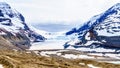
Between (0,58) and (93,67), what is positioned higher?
(0,58)

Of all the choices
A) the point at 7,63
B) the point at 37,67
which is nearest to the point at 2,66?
the point at 7,63

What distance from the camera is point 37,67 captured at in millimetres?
76625

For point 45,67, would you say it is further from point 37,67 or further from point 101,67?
point 101,67

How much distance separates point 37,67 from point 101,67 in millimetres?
41124

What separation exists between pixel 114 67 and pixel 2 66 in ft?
195

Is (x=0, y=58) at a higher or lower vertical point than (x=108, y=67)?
higher

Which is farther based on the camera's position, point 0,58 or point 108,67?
point 108,67

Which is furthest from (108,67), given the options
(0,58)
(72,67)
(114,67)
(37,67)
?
(0,58)

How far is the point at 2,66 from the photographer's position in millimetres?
64688

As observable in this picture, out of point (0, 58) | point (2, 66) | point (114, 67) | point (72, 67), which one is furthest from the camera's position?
point (114, 67)

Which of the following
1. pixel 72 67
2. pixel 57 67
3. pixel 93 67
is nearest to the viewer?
pixel 57 67

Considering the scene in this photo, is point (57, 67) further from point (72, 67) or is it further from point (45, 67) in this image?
point (72, 67)

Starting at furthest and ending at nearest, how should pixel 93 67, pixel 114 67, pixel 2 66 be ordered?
pixel 114 67, pixel 93 67, pixel 2 66

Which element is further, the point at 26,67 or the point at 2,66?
the point at 26,67
